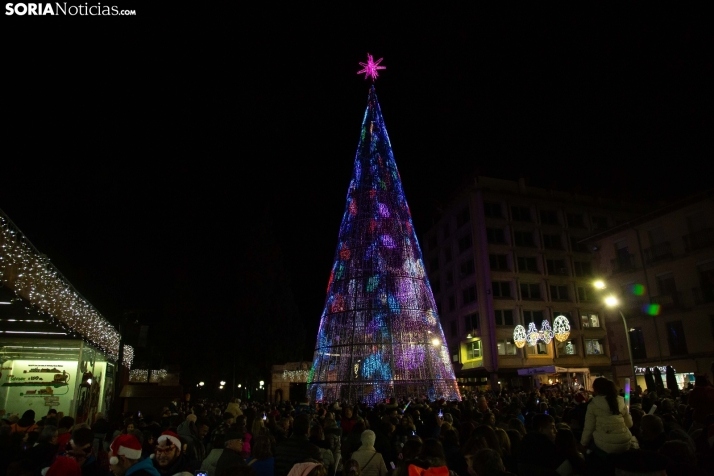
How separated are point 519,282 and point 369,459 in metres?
39.1

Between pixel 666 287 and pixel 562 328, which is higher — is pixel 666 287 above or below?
above

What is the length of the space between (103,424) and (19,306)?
449 cm

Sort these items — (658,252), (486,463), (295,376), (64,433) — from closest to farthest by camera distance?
(486,463), (64,433), (658,252), (295,376)

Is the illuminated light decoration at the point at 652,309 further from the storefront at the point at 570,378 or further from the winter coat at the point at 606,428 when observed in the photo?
the winter coat at the point at 606,428

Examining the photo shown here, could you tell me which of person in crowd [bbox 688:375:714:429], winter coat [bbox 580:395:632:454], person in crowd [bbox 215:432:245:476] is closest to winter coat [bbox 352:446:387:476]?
person in crowd [bbox 215:432:245:476]

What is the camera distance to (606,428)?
17.7 feet

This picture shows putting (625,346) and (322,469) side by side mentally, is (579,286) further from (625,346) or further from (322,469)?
(322,469)

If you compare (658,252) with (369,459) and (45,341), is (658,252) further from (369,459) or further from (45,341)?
(45,341)

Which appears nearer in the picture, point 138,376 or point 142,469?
point 142,469

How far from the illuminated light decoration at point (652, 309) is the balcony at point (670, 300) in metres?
0.26

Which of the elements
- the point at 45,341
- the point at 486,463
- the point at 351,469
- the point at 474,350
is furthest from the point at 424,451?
the point at 474,350

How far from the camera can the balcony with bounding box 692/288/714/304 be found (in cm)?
2562

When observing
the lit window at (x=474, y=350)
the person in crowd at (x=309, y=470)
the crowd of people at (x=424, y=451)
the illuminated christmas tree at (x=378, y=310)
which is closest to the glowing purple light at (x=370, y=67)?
the illuminated christmas tree at (x=378, y=310)

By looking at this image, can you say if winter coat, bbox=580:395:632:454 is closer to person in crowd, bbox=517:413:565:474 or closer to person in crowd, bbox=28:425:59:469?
person in crowd, bbox=517:413:565:474
